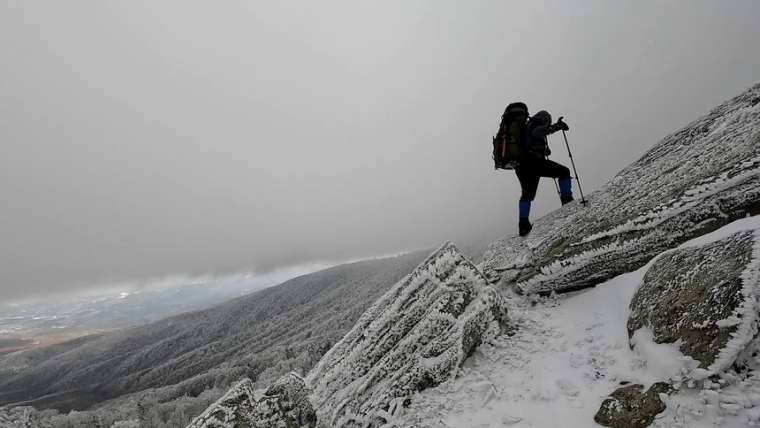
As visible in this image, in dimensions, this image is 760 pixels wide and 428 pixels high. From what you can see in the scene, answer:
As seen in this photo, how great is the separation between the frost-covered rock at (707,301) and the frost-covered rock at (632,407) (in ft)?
3.10

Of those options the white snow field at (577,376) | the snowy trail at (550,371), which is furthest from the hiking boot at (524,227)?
the snowy trail at (550,371)

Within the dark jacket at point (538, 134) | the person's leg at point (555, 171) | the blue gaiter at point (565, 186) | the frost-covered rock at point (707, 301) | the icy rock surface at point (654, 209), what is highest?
the dark jacket at point (538, 134)

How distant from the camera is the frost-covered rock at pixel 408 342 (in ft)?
33.9

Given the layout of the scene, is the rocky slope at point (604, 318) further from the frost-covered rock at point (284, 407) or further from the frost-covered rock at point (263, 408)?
the frost-covered rock at point (263, 408)

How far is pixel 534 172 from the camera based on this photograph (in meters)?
14.8

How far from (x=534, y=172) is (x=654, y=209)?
457 cm

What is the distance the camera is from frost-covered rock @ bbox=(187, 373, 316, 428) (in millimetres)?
9461

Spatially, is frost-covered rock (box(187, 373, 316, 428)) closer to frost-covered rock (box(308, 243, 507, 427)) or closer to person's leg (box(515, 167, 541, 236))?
frost-covered rock (box(308, 243, 507, 427))

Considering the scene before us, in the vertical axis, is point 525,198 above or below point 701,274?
above

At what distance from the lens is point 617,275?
11.7 metres

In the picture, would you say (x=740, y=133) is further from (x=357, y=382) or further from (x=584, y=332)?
(x=357, y=382)

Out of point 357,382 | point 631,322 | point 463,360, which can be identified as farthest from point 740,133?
point 357,382

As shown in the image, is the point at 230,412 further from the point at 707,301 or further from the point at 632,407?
the point at 707,301

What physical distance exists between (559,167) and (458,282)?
23.7 feet
